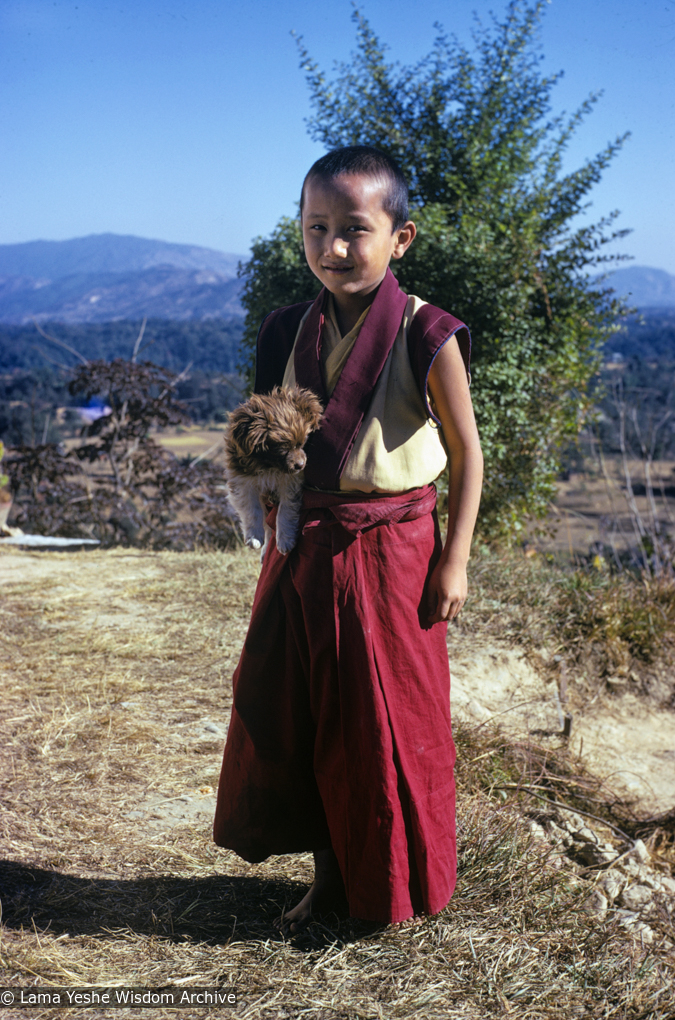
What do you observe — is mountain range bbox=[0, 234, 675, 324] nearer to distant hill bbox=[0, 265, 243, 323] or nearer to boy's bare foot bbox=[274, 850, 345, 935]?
distant hill bbox=[0, 265, 243, 323]

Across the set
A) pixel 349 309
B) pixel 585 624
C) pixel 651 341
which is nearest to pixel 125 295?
pixel 651 341

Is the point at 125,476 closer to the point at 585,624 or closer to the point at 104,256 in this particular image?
the point at 585,624

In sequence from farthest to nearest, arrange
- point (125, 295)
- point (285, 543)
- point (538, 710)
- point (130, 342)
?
point (125, 295)
point (130, 342)
point (538, 710)
point (285, 543)

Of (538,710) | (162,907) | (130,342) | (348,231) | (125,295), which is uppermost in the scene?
(125,295)

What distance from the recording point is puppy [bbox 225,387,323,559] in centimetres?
154

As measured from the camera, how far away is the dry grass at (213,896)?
1.62 metres

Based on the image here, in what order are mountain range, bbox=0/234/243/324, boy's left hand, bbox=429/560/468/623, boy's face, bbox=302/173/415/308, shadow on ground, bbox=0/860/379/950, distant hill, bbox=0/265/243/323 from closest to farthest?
boy's face, bbox=302/173/415/308, boy's left hand, bbox=429/560/468/623, shadow on ground, bbox=0/860/379/950, distant hill, bbox=0/265/243/323, mountain range, bbox=0/234/243/324

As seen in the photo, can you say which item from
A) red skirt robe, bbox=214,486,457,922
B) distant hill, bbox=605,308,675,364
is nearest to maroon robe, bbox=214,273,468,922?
red skirt robe, bbox=214,486,457,922

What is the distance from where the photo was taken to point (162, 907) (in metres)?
1.88

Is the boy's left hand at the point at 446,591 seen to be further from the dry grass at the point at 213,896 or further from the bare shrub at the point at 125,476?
the bare shrub at the point at 125,476

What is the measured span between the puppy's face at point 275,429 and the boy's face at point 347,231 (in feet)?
0.88

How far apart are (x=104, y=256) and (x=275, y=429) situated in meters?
50.0

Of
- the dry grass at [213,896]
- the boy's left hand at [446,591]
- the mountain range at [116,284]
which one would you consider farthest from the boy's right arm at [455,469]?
the mountain range at [116,284]

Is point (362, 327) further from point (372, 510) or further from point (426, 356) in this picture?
point (372, 510)
